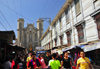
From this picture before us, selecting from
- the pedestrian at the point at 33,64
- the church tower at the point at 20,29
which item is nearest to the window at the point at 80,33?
the pedestrian at the point at 33,64

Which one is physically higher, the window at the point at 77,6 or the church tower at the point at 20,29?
the church tower at the point at 20,29

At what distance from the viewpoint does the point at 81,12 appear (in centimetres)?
1045

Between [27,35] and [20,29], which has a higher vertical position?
[20,29]

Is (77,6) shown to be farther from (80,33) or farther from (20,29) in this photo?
(20,29)

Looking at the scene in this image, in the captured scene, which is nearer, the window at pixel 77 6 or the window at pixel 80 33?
the window at pixel 80 33

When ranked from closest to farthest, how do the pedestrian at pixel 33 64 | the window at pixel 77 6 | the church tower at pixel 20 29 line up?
the pedestrian at pixel 33 64 → the window at pixel 77 6 → the church tower at pixel 20 29

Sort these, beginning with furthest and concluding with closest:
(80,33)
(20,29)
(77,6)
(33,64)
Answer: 1. (20,29)
2. (77,6)
3. (80,33)
4. (33,64)

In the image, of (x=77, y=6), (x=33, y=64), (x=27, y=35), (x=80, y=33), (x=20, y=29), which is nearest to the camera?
(x=33, y=64)

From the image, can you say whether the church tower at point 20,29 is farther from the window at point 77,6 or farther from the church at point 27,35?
the window at point 77,6

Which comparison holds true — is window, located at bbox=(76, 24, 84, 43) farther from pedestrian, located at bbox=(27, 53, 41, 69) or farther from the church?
the church

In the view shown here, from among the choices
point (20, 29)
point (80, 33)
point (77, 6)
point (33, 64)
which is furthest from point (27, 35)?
point (33, 64)

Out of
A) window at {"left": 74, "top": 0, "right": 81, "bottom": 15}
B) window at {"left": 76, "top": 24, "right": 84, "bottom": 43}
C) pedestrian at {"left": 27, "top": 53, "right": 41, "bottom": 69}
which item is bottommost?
pedestrian at {"left": 27, "top": 53, "right": 41, "bottom": 69}

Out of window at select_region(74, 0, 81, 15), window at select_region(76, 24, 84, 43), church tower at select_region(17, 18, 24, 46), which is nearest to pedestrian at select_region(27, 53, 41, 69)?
window at select_region(76, 24, 84, 43)

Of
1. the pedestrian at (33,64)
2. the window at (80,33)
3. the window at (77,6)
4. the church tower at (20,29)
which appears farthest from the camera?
the church tower at (20,29)
